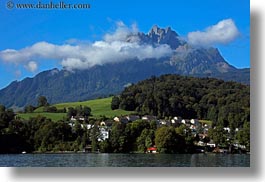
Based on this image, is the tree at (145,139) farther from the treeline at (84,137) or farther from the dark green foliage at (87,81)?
the dark green foliage at (87,81)

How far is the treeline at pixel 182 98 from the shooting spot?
12.0 m

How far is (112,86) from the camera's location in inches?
470

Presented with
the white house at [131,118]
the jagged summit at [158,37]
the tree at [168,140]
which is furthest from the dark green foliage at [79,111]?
the jagged summit at [158,37]

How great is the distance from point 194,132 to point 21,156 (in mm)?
2905

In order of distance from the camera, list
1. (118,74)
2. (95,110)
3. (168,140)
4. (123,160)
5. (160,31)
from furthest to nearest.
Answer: (95,110)
(168,140)
(118,74)
(160,31)
(123,160)

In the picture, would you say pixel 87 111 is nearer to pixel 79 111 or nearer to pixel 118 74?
pixel 79 111

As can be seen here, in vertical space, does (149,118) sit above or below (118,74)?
below

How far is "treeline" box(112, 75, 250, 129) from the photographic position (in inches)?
471

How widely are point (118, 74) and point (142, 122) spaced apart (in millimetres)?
941

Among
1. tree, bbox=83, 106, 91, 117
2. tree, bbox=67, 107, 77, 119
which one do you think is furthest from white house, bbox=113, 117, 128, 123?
tree, bbox=67, 107, 77, 119

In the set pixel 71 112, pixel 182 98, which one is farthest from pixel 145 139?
pixel 71 112

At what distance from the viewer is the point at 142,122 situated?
39.4ft

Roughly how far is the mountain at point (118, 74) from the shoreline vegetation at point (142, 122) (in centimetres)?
14

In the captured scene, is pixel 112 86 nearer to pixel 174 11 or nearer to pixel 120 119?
pixel 120 119
